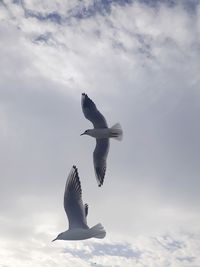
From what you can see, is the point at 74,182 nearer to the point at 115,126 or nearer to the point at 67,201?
the point at 67,201

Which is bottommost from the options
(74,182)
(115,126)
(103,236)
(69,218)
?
(103,236)

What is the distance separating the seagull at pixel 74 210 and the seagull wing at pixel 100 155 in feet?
9.97

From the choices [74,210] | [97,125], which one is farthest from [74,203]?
[97,125]

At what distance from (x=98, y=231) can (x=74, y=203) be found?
2.28 meters

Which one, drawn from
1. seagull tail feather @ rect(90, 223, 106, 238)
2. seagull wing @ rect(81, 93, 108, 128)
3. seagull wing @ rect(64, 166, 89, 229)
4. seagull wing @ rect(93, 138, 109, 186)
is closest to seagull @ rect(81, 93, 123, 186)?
seagull wing @ rect(81, 93, 108, 128)

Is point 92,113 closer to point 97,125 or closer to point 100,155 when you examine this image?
point 97,125

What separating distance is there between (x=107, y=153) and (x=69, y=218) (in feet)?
16.2

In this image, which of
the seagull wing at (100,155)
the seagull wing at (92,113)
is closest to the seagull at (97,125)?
Answer: the seagull wing at (92,113)

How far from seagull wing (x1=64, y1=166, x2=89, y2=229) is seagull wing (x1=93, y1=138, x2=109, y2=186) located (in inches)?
124

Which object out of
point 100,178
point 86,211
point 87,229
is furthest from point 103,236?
point 100,178

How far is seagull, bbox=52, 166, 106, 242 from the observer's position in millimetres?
20141

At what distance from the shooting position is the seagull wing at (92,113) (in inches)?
907

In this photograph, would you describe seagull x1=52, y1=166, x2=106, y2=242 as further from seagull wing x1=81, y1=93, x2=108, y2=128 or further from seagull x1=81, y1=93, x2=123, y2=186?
seagull wing x1=81, y1=93, x2=108, y2=128

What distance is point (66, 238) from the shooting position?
20.4m
